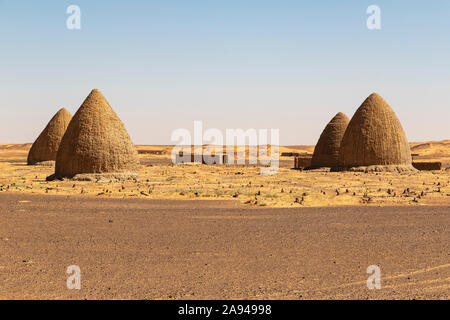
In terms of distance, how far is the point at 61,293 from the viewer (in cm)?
496

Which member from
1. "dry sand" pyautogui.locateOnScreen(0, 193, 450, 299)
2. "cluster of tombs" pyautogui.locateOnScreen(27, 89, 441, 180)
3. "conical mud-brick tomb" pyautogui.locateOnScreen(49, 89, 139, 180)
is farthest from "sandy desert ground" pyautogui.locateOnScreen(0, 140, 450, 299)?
"cluster of tombs" pyautogui.locateOnScreen(27, 89, 441, 180)

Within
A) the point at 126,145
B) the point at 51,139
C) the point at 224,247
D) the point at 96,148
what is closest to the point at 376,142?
the point at 126,145

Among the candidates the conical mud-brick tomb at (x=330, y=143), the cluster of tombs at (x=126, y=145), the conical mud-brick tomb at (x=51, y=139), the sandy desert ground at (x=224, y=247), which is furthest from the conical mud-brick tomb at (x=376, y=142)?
the conical mud-brick tomb at (x=51, y=139)

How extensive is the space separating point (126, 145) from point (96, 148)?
134cm

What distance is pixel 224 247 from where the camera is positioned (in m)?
7.39

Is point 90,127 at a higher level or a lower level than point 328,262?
higher

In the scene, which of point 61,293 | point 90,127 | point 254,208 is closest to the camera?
point 61,293

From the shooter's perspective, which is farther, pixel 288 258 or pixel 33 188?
pixel 33 188

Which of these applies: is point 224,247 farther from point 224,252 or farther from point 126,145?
point 126,145

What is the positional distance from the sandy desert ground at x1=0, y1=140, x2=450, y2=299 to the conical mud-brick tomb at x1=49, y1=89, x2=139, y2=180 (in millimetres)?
5722

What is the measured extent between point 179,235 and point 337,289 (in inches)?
154

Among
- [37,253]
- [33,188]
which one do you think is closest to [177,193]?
[33,188]

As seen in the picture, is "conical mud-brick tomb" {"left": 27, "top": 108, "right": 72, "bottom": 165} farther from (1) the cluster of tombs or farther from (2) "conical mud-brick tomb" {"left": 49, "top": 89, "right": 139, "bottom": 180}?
(2) "conical mud-brick tomb" {"left": 49, "top": 89, "right": 139, "bottom": 180}
